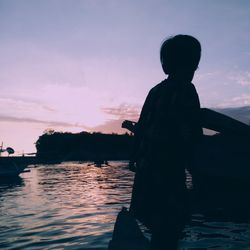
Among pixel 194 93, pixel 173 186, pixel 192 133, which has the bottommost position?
pixel 173 186

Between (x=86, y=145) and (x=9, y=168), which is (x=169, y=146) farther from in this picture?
(x=86, y=145)

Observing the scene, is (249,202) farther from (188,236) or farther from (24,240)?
(24,240)

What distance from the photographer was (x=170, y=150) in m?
2.17

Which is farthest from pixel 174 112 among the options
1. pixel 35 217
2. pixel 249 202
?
pixel 249 202

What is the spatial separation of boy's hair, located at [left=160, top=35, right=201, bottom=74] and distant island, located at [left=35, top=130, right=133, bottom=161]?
354 feet

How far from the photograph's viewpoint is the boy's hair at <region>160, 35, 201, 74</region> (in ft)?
7.87

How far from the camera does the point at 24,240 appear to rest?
25.9 feet

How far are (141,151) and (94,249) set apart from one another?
5.41 meters

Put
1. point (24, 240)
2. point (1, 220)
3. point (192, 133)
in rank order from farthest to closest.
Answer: point (1, 220), point (24, 240), point (192, 133)

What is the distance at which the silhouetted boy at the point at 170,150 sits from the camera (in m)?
2.16

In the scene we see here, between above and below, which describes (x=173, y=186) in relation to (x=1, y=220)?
above

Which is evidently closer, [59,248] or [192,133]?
[192,133]

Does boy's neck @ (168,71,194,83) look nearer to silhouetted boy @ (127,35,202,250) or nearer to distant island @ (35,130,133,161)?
silhouetted boy @ (127,35,202,250)

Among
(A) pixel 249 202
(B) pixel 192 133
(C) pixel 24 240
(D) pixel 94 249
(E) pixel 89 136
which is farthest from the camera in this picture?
(E) pixel 89 136
